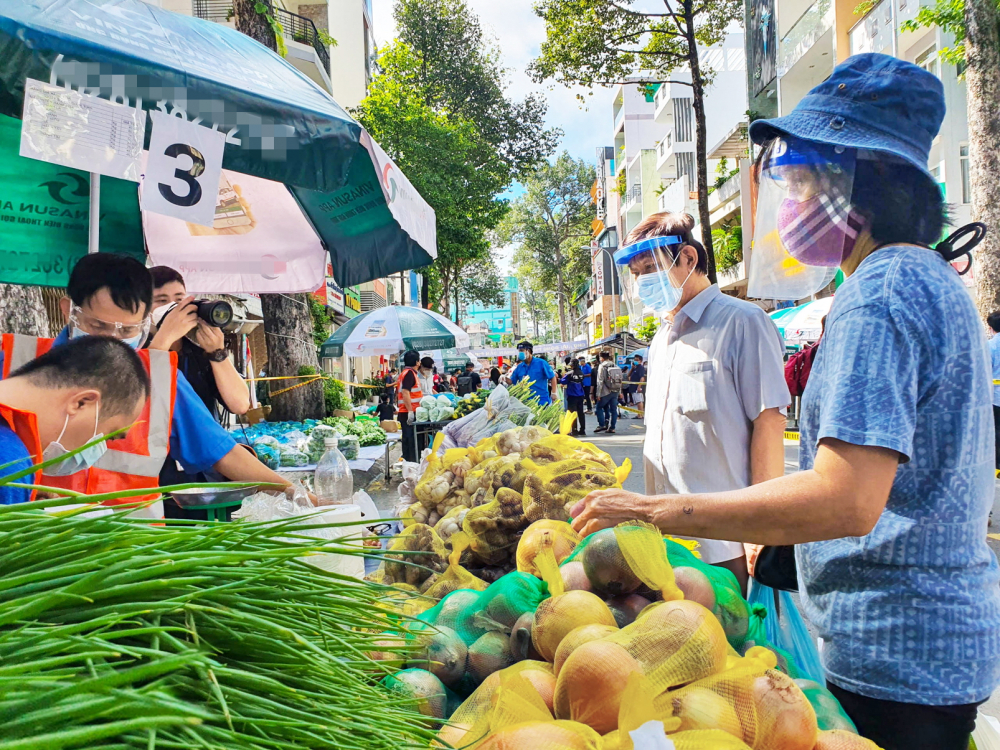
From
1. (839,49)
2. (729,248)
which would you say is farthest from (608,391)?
(729,248)

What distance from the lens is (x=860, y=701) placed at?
4.55ft

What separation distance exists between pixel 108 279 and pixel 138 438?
1.98ft

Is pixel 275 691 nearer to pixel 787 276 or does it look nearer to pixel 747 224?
pixel 787 276

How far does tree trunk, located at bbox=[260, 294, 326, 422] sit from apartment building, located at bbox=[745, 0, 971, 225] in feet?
34.3

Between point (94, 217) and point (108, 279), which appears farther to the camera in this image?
point (94, 217)

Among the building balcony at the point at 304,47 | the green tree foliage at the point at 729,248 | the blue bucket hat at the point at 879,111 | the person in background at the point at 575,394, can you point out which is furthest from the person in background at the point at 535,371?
the green tree foliage at the point at 729,248

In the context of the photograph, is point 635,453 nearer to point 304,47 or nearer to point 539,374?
point 539,374

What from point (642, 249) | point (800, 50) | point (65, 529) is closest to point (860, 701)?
point (65, 529)

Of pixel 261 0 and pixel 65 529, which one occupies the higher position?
pixel 261 0

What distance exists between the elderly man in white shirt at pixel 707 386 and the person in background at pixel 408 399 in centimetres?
761

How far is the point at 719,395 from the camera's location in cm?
262

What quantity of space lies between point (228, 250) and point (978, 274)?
921 centimetres

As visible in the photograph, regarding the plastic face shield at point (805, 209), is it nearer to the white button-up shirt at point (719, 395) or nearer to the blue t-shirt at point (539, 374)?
the white button-up shirt at point (719, 395)

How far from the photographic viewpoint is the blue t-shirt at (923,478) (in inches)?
49.5
